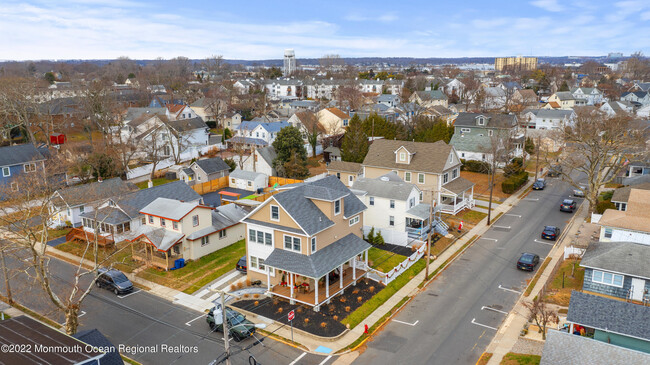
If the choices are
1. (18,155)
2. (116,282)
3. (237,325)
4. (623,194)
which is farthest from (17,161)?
(623,194)

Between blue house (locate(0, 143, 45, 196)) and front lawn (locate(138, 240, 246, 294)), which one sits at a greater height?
blue house (locate(0, 143, 45, 196))

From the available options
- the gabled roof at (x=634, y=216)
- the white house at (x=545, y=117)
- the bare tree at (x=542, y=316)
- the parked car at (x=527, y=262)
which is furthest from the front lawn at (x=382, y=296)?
the white house at (x=545, y=117)

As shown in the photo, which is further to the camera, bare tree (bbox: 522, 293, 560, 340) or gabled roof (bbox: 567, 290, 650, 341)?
bare tree (bbox: 522, 293, 560, 340)

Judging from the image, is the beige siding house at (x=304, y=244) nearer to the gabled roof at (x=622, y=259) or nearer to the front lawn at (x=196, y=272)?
the front lawn at (x=196, y=272)

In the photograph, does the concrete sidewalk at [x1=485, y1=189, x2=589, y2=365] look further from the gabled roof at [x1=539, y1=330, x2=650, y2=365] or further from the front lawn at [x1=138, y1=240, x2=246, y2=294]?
the front lawn at [x1=138, y1=240, x2=246, y2=294]

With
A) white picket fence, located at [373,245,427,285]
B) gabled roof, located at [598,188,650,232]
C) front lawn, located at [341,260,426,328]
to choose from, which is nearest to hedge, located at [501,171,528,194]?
gabled roof, located at [598,188,650,232]

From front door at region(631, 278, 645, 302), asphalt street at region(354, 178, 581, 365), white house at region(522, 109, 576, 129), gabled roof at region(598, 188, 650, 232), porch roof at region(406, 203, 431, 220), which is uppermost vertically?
white house at region(522, 109, 576, 129)
